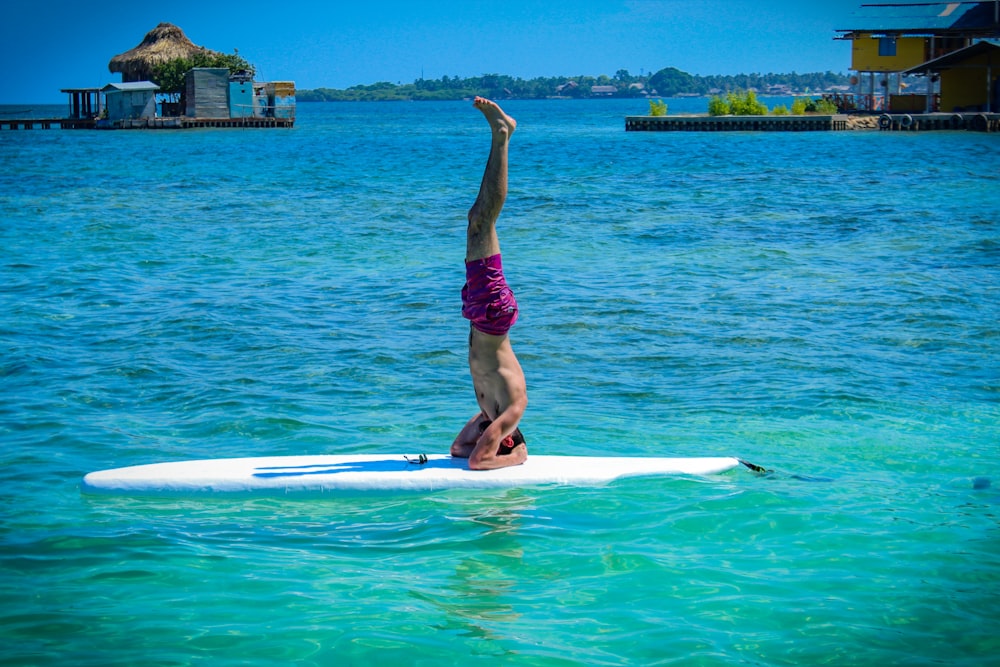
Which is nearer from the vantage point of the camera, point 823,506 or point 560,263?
point 823,506

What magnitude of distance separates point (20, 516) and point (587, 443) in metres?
4.39

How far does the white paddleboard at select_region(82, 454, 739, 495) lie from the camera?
6.84 m

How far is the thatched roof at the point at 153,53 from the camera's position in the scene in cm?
8136

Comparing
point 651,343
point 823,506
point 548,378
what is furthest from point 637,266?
point 823,506

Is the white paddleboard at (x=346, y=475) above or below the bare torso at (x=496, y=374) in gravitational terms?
below

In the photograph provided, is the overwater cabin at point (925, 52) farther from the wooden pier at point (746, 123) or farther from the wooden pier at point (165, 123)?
the wooden pier at point (165, 123)

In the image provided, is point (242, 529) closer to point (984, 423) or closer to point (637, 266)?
point (984, 423)

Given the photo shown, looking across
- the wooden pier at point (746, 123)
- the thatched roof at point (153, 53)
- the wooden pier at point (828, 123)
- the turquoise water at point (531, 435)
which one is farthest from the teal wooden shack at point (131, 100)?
the turquoise water at point (531, 435)

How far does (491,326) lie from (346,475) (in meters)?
1.44

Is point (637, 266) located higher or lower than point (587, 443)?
higher

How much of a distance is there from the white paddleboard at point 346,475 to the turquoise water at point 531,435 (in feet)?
0.48

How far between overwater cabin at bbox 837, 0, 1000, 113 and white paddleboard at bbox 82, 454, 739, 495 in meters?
55.2

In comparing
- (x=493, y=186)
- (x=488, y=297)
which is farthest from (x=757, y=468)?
(x=493, y=186)

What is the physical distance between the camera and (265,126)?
8119 cm
